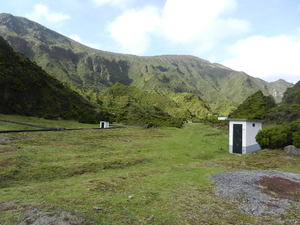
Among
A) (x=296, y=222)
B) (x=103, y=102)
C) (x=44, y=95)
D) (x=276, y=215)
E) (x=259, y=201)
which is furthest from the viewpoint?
(x=103, y=102)

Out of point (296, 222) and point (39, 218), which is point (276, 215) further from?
point (39, 218)

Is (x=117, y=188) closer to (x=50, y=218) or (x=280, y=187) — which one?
(x=50, y=218)

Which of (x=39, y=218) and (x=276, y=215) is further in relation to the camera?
(x=276, y=215)

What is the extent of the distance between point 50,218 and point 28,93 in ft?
221

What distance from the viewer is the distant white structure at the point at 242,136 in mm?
24203

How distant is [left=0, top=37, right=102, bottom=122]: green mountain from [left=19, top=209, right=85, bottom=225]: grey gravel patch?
5473 cm

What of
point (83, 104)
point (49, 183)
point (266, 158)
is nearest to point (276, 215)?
point (49, 183)

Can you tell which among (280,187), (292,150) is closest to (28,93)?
(292,150)

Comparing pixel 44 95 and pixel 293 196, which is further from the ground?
pixel 44 95

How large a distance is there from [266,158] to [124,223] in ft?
62.7

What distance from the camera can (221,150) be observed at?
84.5 feet

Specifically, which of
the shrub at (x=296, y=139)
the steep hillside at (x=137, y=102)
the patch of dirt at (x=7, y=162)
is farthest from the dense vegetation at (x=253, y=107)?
the patch of dirt at (x=7, y=162)

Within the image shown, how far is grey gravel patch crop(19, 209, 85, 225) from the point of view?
266 inches

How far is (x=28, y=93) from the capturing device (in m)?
64.4
